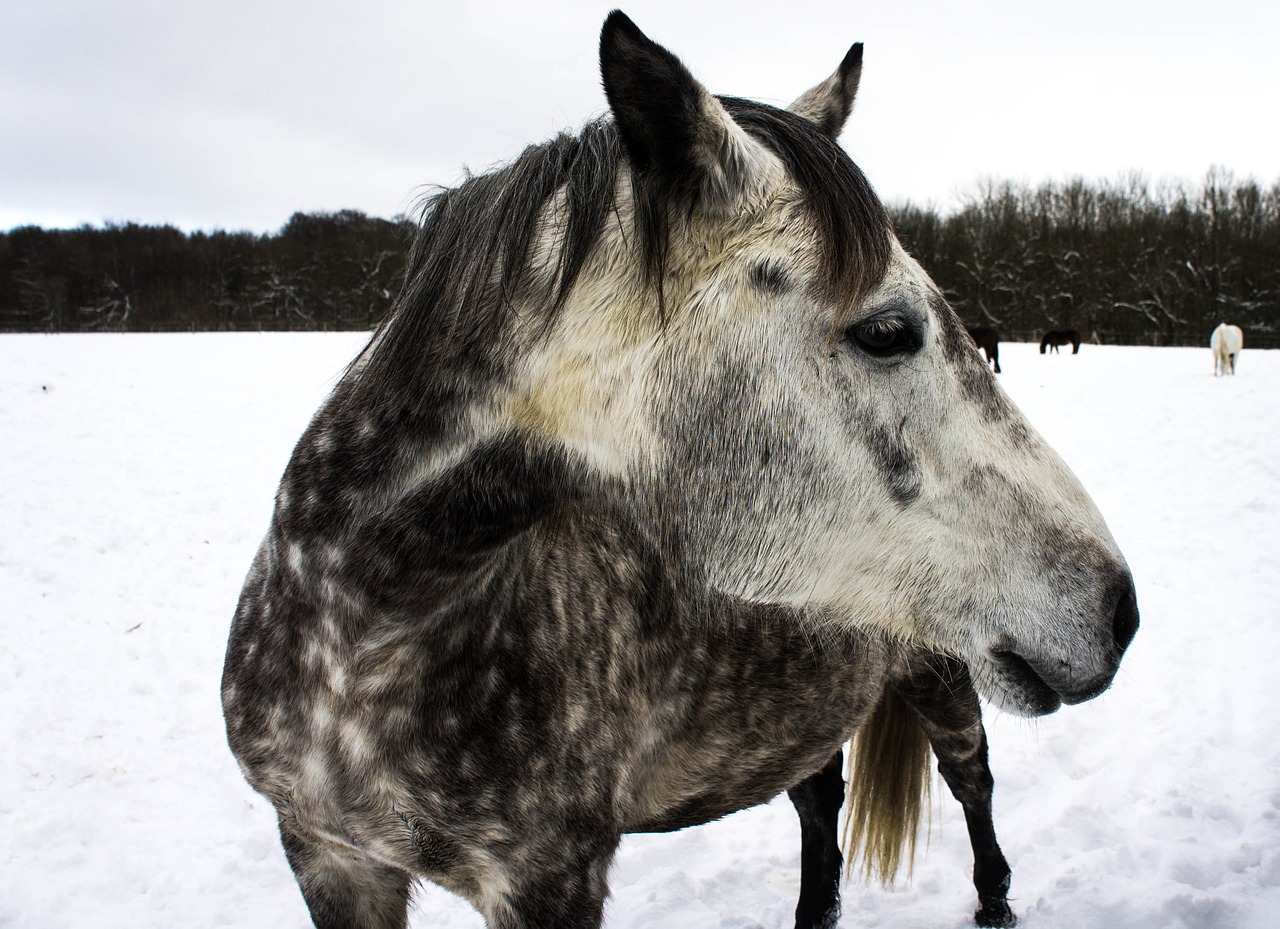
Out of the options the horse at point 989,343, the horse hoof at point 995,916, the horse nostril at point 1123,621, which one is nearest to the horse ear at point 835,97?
the horse nostril at point 1123,621

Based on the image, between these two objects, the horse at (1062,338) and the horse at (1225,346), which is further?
the horse at (1062,338)

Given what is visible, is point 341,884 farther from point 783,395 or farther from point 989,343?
point 989,343

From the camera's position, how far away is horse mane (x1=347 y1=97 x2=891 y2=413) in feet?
5.13

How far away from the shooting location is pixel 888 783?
11.8 feet

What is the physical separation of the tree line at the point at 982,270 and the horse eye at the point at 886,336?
4201 cm

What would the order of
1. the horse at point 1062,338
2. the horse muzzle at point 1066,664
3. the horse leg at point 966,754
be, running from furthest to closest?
the horse at point 1062,338 < the horse leg at point 966,754 < the horse muzzle at point 1066,664

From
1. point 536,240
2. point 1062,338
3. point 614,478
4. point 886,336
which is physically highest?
point 1062,338

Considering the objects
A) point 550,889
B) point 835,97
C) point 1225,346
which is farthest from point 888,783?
point 1225,346

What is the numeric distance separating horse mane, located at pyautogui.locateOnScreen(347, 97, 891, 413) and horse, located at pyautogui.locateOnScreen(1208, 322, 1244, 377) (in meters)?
26.3

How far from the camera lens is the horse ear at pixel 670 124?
1386 millimetres

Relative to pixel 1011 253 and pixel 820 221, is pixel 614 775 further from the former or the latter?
pixel 1011 253

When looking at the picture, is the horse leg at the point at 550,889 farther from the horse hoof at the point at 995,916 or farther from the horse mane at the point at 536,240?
the horse hoof at the point at 995,916

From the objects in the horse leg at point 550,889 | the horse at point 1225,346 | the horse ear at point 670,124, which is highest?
the horse at point 1225,346

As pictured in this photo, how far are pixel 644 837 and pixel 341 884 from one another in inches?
97.3
